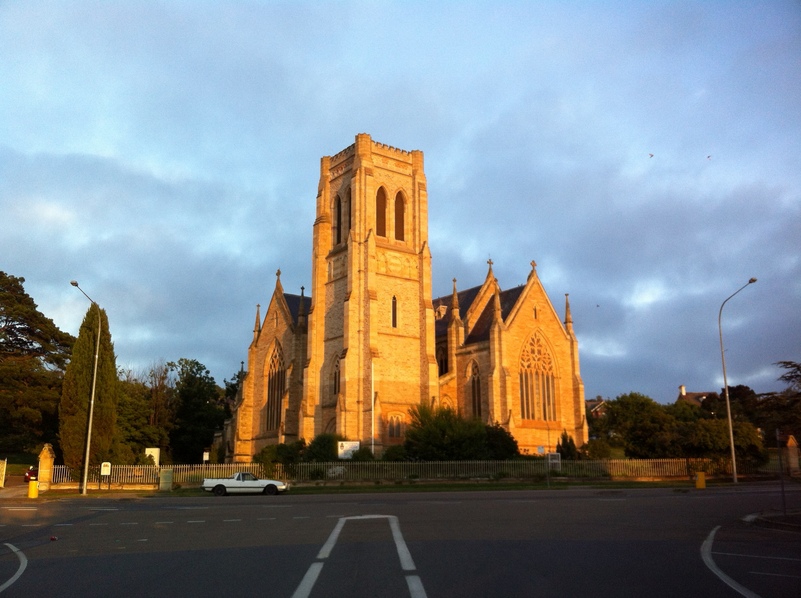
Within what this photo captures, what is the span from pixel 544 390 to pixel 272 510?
115 ft

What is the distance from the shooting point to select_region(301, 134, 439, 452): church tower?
49469mm

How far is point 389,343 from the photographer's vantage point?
51406 mm

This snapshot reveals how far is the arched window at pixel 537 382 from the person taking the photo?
174ft

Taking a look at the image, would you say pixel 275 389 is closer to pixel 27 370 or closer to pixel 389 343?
pixel 389 343

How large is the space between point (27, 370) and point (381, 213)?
26254mm

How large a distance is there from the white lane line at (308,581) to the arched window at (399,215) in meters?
45.5

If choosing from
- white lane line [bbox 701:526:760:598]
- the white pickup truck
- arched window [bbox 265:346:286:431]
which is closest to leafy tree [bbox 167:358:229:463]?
arched window [bbox 265:346:286:431]

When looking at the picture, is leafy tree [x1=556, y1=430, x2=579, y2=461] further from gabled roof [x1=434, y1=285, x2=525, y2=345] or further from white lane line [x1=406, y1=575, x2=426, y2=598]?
white lane line [x1=406, y1=575, x2=426, y2=598]

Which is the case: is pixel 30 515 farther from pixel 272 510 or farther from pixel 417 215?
pixel 417 215

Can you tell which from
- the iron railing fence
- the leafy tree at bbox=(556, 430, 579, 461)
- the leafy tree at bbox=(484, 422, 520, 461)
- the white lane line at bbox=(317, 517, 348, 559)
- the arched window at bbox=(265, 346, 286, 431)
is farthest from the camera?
the arched window at bbox=(265, 346, 286, 431)

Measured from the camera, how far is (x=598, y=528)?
15.8m

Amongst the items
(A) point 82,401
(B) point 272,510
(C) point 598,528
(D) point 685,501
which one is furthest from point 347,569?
(A) point 82,401

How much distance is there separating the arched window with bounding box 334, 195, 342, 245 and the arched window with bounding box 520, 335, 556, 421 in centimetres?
1637

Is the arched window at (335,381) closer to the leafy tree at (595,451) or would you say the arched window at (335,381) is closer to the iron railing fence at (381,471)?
the iron railing fence at (381,471)
